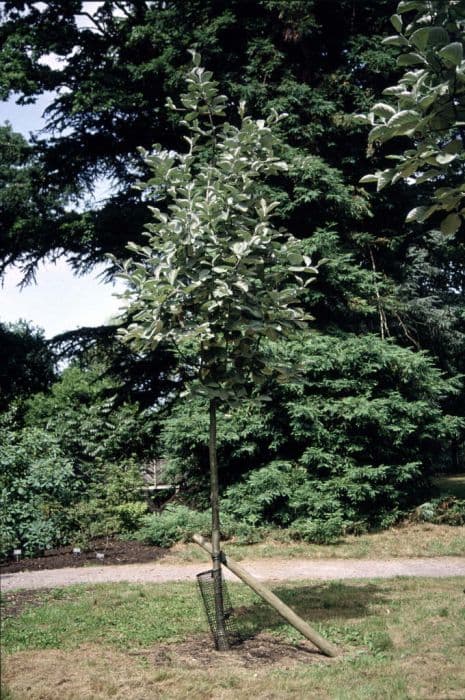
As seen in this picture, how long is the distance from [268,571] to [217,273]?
4.88 metres

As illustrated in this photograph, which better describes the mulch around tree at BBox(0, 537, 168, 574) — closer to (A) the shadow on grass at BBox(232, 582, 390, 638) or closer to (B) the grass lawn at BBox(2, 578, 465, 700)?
(B) the grass lawn at BBox(2, 578, 465, 700)

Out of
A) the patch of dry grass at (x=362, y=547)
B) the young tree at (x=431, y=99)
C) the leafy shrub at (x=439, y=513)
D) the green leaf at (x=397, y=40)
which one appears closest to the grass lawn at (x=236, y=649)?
the patch of dry grass at (x=362, y=547)

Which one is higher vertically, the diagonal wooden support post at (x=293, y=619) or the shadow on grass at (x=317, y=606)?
the diagonal wooden support post at (x=293, y=619)

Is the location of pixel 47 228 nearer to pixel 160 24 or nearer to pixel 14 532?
pixel 160 24

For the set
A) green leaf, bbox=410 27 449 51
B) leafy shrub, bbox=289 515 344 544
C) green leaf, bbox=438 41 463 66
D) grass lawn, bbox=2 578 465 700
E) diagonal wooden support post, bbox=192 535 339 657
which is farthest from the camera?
leafy shrub, bbox=289 515 344 544

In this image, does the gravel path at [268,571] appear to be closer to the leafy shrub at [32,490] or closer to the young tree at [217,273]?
the leafy shrub at [32,490]

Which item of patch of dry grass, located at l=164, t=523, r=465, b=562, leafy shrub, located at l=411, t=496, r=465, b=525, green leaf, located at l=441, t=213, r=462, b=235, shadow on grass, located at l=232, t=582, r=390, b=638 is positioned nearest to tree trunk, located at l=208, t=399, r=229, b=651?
shadow on grass, located at l=232, t=582, r=390, b=638

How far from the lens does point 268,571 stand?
27.9 ft

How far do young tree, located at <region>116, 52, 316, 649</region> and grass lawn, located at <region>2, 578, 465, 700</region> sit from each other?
587mm

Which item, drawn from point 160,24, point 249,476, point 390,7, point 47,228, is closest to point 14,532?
point 249,476

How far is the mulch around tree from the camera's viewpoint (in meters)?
8.97

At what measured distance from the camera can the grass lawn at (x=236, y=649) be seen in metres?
4.11

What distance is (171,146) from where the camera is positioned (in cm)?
1508

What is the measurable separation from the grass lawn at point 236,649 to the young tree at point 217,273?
1.92ft
